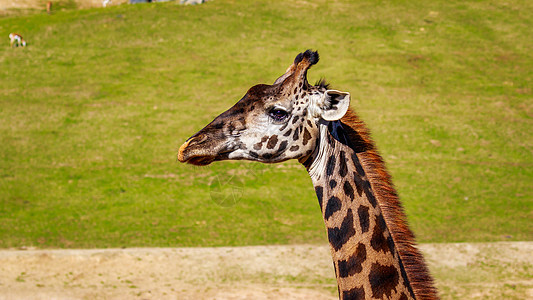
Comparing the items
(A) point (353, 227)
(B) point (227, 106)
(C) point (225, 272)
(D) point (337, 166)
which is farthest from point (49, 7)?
(A) point (353, 227)

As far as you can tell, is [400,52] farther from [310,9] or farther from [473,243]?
[473,243]

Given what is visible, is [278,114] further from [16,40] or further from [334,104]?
[16,40]

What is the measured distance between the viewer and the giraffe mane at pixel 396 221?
11.3 feet

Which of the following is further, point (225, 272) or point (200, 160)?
point (225, 272)

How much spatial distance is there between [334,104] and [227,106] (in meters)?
9.96

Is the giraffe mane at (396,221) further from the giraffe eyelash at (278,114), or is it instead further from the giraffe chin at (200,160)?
the giraffe chin at (200,160)

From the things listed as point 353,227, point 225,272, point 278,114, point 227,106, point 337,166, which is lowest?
point 225,272

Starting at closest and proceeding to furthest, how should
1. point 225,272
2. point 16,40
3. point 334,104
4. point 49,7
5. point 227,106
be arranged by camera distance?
point 334,104 → point 225,272 → point 227,106 → point 16,40 → point 49,7

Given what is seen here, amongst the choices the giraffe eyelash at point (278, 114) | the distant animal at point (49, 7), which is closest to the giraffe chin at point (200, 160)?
the giraffe eyelash at point (278, 114)

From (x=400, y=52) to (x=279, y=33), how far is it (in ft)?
10.5

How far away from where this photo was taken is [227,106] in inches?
518

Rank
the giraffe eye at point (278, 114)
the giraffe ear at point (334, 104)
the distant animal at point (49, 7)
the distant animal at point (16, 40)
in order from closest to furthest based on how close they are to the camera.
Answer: the giraffe ear at point (334, 104) → the giraffe eye at point (278, 114) → the distant animal at point (16, 40) → the distant animal at point (49, 7)

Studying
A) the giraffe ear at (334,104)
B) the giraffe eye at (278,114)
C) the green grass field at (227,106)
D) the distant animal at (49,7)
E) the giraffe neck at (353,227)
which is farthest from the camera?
the distant animal at (49,7)

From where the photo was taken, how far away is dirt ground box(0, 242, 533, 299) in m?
7.20
